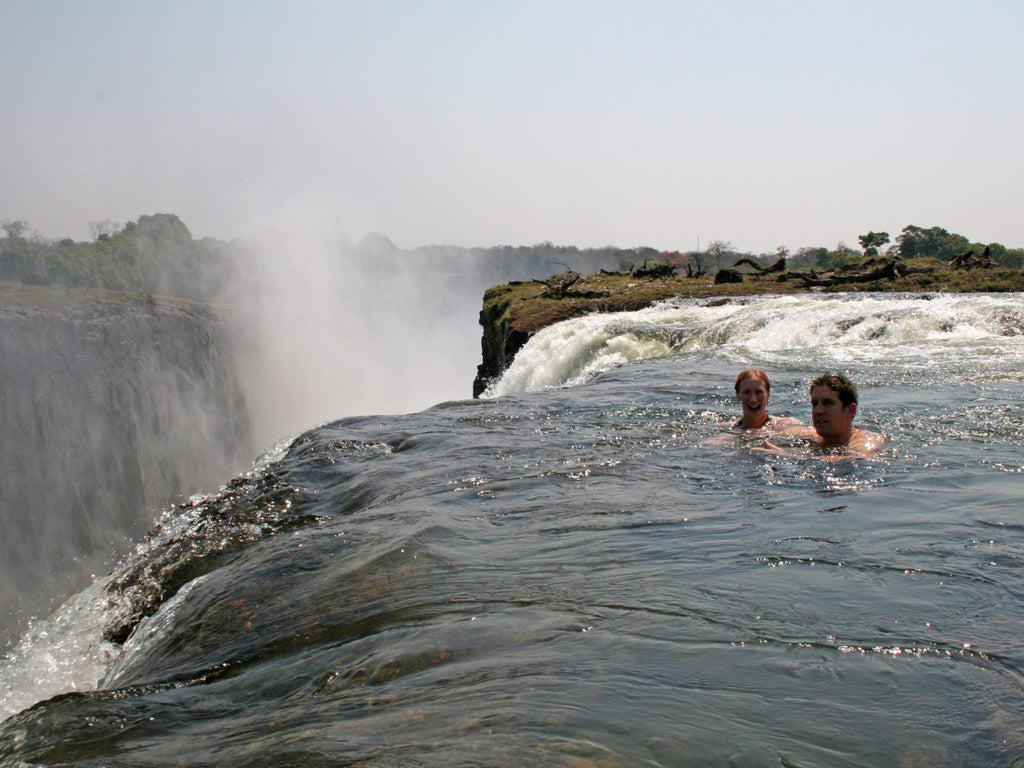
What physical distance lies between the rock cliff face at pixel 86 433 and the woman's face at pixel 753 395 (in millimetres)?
20430

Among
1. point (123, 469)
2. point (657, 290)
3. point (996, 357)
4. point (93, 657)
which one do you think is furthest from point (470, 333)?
point (93, 657)

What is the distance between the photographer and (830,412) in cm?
650

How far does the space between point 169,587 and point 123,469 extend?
30.4 meters

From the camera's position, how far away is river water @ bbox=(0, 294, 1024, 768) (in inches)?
95.3

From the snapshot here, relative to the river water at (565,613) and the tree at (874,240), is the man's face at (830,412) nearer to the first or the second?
the river water at (565,613)

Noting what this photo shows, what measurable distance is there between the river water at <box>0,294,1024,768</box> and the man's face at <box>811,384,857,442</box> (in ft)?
1.48

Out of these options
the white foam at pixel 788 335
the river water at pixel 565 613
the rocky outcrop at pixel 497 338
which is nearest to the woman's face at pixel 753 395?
the river water at pixel 565 613

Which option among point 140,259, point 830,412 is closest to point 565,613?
point 830,412

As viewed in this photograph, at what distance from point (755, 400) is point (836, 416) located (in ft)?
2.87

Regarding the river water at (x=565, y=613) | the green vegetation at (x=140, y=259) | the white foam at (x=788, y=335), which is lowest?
the river water at (x=565, y=613)

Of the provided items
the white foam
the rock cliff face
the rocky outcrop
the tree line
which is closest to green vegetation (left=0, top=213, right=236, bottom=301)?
the tree line

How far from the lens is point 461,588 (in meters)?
3.90

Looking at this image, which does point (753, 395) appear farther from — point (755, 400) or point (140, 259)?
point (140, 259)

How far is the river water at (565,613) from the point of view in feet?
7.95
